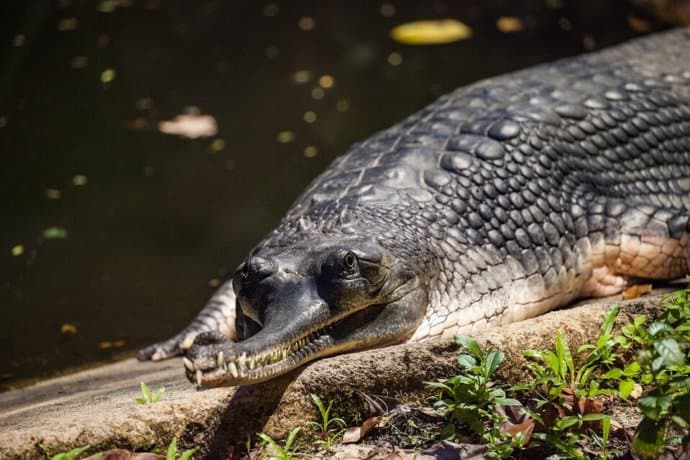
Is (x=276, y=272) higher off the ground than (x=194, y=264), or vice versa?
(x=276, y=272)

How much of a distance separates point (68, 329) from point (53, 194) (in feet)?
6.04

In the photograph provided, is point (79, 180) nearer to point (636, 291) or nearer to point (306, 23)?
point (306, 23)

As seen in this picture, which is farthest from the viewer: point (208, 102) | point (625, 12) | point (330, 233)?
point (625, 12)

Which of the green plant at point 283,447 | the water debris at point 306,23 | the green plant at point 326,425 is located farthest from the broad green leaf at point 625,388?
the water debris at point 306,23

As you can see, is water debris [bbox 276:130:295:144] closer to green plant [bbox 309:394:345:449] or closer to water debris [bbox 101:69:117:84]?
water debris [bbox 101:69:117:84]

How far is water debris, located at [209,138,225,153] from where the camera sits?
25.3 ft

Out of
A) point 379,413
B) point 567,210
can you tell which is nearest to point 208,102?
point 567,210

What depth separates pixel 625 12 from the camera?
9.84m

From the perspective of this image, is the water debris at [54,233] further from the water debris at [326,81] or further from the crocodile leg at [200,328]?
the water debris at [326,81]

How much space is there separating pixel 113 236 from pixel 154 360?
5.65 ft

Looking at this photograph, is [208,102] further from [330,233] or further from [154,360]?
[330,233]

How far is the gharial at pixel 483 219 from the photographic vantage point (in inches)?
150

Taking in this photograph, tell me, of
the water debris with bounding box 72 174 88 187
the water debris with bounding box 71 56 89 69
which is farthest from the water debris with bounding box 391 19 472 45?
the water debris with bounding box 72 174 88 187

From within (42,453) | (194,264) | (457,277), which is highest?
(42,453)
